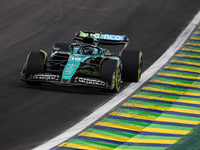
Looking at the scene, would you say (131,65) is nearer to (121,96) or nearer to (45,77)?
(121,96)

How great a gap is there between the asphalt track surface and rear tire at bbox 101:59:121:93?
0.48m

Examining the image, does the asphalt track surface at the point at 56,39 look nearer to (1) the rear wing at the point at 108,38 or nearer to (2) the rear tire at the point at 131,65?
(2) the rear tire at the point at 131,65

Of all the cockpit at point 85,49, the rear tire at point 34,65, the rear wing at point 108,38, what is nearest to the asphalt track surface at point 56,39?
the rear tire at point 34,65

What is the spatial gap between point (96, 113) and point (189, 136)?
3.20 metres

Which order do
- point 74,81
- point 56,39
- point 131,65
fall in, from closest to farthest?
point 74,81 < point 131,65 < point 56,39

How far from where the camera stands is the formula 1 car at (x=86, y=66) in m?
17.2

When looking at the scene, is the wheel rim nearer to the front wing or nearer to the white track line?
the white track line

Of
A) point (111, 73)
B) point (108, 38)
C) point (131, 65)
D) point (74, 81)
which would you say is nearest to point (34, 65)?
point (74, 81)

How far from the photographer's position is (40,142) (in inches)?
504

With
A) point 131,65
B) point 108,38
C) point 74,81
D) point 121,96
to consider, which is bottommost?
point 121,96

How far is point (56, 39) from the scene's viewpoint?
84.6 feet

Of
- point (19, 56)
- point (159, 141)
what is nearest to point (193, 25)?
point (19, 56)

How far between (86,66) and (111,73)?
3.58ft

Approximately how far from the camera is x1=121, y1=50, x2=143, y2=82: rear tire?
1900 centimetres
